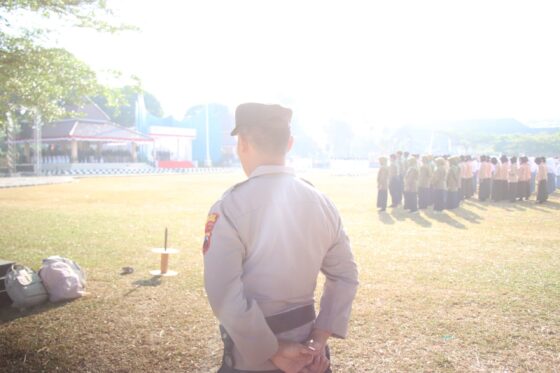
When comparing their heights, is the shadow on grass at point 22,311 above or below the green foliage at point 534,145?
below

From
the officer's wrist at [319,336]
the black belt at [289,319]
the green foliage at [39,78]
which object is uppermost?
the green foliage at [39,78]

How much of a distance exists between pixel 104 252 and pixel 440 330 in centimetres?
636

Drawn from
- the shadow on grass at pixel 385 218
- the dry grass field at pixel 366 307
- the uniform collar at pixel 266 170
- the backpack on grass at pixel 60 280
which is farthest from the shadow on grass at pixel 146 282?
the shadow on grass at pixel 385 218

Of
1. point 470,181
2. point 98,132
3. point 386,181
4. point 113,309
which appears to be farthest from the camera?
point 98,132

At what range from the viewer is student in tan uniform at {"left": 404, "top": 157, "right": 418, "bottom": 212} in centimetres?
1518

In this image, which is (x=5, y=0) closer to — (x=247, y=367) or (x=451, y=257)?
(x=247, y=367)

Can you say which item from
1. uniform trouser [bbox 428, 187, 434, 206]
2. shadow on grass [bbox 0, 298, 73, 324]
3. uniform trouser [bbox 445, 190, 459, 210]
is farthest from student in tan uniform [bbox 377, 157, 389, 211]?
shadow on grass [bbox 0, 298, 73, 324]

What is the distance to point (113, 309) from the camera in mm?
5340

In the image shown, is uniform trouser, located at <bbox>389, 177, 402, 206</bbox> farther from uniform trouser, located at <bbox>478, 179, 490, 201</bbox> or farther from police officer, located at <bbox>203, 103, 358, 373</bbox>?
police officer, located at <bbox>203, 103, 358, 373</bbox>

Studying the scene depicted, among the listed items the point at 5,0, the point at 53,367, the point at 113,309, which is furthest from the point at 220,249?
the point at 5,0

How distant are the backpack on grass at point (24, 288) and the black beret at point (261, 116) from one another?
15.1 feet

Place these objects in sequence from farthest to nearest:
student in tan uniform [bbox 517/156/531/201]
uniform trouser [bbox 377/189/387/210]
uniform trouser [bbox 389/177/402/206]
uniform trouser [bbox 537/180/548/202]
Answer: student in tan uniform [bbox 517/156/531/201] → uniform trouser [bbox 537/180/548/202] → uniform trouser [bbox 389/177/402/206] → uniform trouser [bbox 377/189/387/210]

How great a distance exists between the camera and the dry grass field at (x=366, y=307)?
4.10 metres

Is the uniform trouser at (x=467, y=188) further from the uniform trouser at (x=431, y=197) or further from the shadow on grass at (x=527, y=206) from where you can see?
the uniform trouser at (x=431, y=197)
